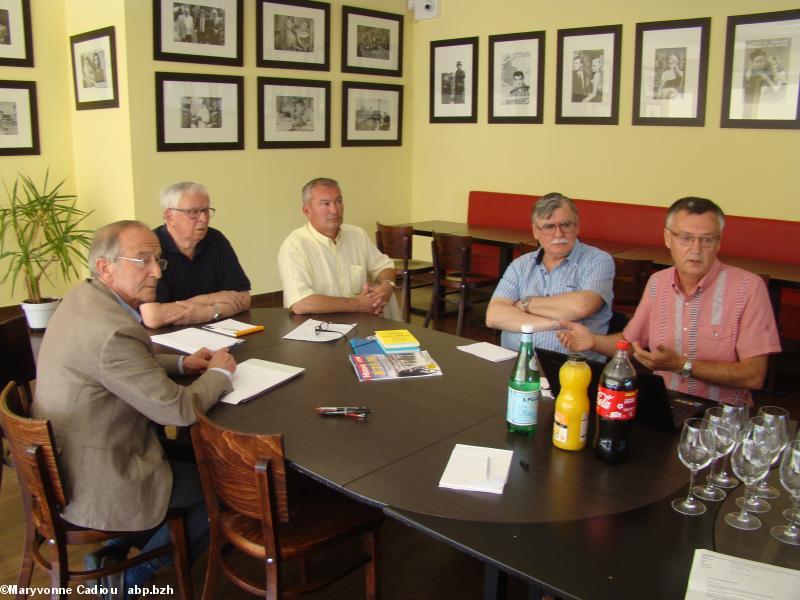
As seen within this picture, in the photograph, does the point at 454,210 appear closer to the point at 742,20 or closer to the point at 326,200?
the point at 742,20

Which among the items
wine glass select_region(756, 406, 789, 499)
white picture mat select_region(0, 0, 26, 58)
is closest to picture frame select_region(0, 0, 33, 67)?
white picture mat select_region(0, 0, 26, 58)

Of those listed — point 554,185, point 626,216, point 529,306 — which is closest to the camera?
point 529,306

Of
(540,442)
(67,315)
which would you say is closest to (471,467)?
(540,442)

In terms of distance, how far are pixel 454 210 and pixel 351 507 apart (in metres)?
5.66

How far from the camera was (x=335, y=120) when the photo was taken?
6.89 metres

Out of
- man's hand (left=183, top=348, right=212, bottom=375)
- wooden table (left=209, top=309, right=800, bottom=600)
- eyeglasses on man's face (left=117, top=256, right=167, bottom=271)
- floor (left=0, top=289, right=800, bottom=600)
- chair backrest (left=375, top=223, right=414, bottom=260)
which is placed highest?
eyeglasses on man's face (left=117, top=256, right=167, bottom=271)

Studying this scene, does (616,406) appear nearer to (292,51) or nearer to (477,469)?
(477,469)

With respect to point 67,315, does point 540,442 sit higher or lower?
lower

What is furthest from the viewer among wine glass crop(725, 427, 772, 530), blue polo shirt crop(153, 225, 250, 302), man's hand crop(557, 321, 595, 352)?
blue polo shirt crop(153, 225, 250, 302)

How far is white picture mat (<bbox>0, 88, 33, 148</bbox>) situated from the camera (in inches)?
216

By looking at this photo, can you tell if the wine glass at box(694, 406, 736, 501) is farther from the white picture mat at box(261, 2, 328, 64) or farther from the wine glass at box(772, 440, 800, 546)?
the white picture mat at box(261, 2, 328, 64)

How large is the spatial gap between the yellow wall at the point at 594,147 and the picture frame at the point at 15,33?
12.0 ft

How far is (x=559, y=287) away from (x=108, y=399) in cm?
183

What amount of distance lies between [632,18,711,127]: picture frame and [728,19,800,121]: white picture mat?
23 centimetres
